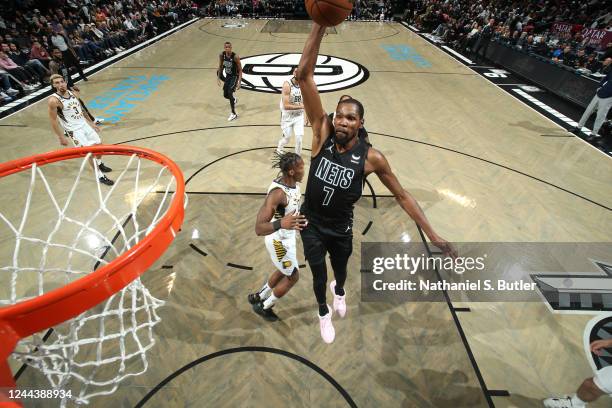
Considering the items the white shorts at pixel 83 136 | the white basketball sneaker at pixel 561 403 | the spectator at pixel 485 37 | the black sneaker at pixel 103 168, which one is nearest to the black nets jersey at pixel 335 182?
the white basketball sneaker at pixel 561 403

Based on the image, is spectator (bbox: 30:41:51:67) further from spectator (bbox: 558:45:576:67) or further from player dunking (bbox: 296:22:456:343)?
spectator (bbox: 558:45:576:67)

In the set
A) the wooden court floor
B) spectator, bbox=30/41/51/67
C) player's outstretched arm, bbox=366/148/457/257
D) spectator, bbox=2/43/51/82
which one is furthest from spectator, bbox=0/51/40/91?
player's outstretched arm, bbox=366/148/457/257

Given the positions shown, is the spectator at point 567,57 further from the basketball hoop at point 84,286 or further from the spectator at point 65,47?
the spectator at point 65,47

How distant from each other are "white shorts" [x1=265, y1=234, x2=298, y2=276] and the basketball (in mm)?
1723

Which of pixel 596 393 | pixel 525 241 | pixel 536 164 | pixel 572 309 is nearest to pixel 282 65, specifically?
pixel 536 164

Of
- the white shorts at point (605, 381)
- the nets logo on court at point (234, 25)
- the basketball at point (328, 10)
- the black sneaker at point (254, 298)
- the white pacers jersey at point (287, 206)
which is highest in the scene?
the basketball at point (328, 10)

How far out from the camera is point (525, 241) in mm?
4555

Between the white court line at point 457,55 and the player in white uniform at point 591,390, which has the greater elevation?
the white court line at point 457,55

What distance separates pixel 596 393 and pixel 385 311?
1721 mm

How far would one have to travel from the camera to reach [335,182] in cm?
257

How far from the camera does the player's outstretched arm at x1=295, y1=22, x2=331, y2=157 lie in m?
2.34

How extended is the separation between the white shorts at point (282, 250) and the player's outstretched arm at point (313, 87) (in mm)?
813

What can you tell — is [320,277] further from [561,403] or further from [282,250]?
[561,403]

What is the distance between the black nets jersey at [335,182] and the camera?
253 centimetres
